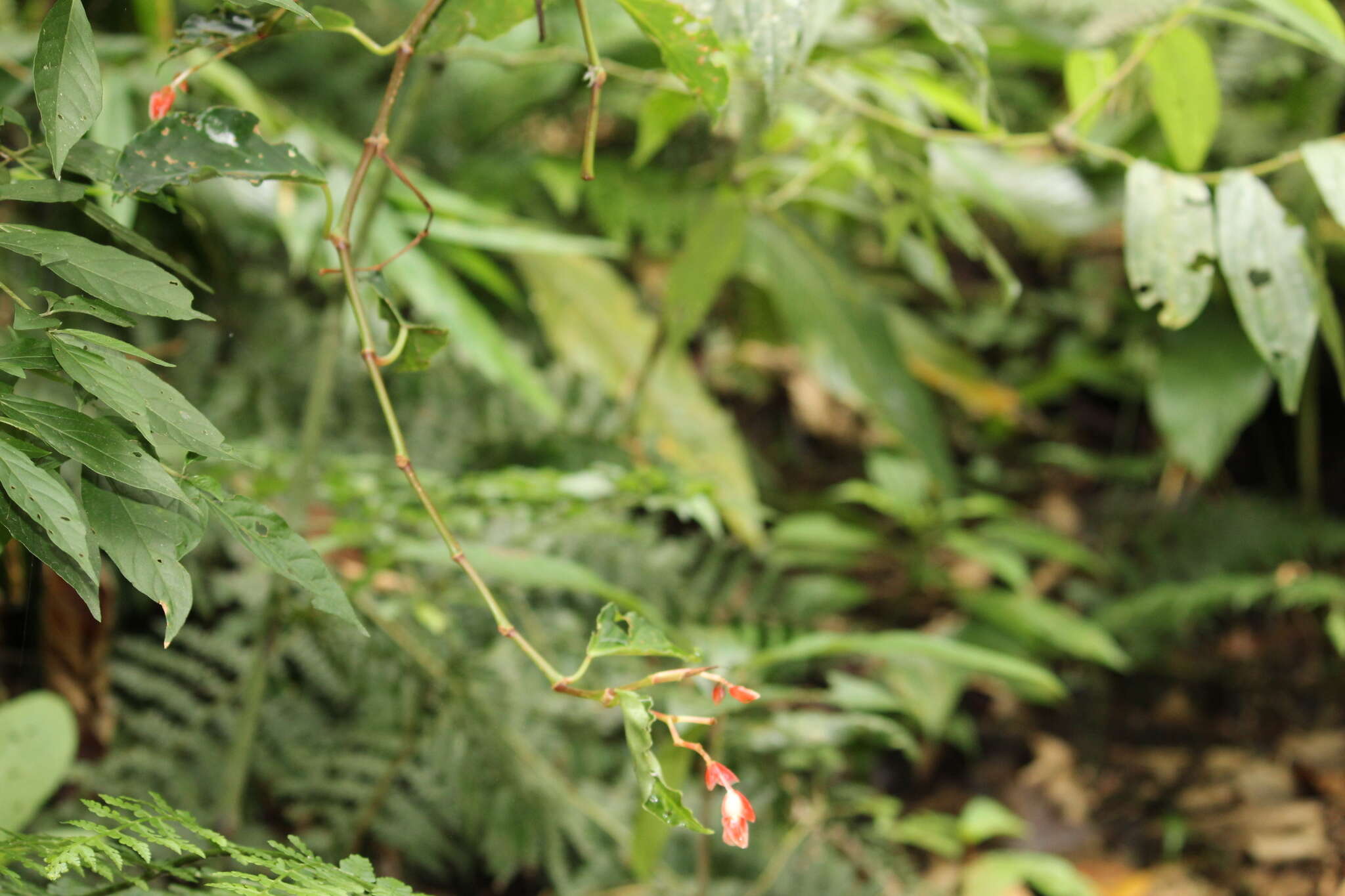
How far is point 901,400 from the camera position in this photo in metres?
1.86

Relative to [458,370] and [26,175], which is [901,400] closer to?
[458,370]

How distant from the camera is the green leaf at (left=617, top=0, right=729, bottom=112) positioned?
21.2 inches

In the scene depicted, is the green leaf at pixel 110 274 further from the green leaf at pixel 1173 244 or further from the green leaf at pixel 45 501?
the green leaf at pixel 1173 244

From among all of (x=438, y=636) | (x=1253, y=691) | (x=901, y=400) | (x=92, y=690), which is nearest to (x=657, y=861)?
(x=438, y=636)

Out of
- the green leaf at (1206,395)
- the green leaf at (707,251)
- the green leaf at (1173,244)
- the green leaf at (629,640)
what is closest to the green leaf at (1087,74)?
the green leaf at (1173,244)

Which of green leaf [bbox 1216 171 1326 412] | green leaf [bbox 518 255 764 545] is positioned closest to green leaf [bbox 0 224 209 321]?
green leaf [bbox 1216 171 1326 412]

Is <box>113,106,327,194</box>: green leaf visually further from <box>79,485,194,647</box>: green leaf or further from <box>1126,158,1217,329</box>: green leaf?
<box>1126,158,1217,329</box>: green leaf

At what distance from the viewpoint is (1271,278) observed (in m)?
0.69

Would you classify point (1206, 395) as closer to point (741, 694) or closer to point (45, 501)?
point (741, 694)

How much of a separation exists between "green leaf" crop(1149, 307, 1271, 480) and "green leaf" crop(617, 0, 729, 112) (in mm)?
2035

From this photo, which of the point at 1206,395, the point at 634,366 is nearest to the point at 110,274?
the point at 634,366

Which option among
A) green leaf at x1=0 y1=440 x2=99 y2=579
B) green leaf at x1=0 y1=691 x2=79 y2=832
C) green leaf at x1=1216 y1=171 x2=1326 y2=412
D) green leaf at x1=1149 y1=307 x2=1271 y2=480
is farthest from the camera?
green leaf at x1=1149 y1=307 x2=1271 y2=480

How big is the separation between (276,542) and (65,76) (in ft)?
0.78

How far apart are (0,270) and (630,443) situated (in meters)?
0.83
